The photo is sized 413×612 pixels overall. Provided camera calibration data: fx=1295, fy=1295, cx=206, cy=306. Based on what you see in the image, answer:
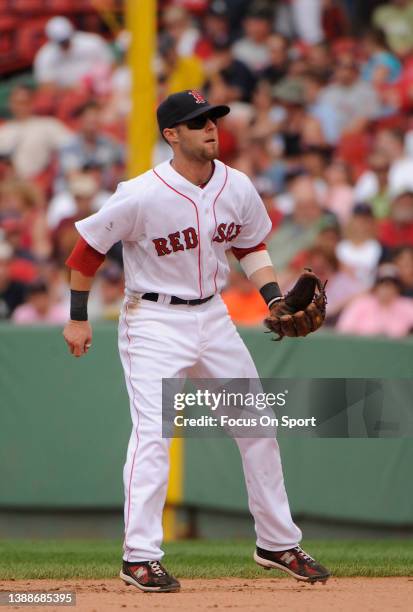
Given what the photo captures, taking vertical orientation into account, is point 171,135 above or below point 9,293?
above

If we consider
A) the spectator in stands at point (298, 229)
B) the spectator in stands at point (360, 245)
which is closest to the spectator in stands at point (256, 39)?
the spectator in stands at point (298, 229)

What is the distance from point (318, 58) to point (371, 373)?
18.5 ft

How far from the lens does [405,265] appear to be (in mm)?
9039

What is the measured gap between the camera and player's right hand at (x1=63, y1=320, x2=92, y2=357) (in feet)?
17.6

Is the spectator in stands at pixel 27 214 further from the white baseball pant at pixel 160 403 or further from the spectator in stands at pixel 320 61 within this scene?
the white baseball pant at pixel 160 403

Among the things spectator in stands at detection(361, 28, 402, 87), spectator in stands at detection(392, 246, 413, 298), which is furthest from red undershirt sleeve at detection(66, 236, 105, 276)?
spectator in stands at detection(361, 28, 402, 87)

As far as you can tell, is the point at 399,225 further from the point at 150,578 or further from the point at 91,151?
the point at 150,578

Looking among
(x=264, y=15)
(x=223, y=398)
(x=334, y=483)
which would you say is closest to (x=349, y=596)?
(x=223, y=398)

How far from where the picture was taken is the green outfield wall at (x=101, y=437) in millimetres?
7941

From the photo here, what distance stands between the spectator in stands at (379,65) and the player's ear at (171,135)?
23.2 feet

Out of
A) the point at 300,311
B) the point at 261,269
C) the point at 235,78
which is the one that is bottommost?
the point at 300,311

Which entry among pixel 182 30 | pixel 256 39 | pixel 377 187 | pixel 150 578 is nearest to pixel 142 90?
pixel 377 187

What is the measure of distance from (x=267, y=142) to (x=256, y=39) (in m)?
1.95

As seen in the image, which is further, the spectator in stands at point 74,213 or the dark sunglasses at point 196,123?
the spectator in stands at point 74,213
